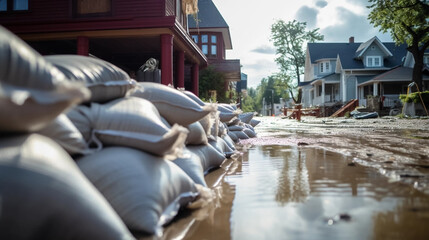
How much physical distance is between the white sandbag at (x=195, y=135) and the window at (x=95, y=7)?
8658 mm

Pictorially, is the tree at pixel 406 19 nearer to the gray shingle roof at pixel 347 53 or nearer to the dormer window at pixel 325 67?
the gray shingle roof at pixel 347 53

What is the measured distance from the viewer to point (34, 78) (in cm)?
92

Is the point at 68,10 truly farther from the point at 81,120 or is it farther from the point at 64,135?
the point at 64,135

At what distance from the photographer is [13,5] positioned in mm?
10680

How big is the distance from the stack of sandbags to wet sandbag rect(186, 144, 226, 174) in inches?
63.0

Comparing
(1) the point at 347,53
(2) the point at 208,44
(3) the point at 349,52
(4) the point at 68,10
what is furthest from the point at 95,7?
(3) the point at 349,52

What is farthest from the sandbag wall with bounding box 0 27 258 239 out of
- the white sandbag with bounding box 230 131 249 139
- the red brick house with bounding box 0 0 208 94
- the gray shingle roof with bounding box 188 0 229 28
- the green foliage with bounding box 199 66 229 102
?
the gray shingle roof with bounding box 188 0 229 28

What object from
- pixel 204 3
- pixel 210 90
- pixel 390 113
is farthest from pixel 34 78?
pixel 204 3

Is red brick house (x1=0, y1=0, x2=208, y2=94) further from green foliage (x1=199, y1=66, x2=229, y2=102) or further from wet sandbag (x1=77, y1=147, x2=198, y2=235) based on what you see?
wet sandbag (x1=77, y1=147, x2=198, y2=235)

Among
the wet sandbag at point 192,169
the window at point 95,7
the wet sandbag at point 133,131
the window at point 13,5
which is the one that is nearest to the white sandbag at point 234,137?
the wet sandbag at point 192,169

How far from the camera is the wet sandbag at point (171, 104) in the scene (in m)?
2.31

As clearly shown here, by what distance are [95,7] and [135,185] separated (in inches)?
399

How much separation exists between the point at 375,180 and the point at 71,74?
78.4 inches

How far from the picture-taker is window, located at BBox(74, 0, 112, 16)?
1009 centimetres
